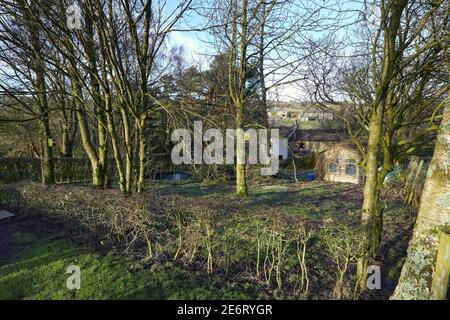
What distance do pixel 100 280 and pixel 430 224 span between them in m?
4.02

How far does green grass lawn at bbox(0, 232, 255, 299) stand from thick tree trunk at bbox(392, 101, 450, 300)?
5.94ft

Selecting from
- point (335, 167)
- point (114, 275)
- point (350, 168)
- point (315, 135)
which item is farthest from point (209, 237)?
point (315, 135)

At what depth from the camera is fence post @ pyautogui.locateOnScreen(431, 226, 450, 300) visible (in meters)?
2.23

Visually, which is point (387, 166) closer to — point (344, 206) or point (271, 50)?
point (344, 206)

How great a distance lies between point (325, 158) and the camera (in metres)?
16.6

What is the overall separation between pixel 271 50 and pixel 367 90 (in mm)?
3457

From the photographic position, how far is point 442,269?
7.43ft

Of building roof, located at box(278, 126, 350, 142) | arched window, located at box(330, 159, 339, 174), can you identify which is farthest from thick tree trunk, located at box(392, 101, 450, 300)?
building roof, located at box(278, 126, 350, 142)

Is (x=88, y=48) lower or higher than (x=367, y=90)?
higher

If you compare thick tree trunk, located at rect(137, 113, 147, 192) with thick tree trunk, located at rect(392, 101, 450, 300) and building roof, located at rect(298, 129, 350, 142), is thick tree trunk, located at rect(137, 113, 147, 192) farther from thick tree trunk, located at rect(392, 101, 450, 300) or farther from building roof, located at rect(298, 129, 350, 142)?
building roof, located at rect(298, 129, 350, 142)

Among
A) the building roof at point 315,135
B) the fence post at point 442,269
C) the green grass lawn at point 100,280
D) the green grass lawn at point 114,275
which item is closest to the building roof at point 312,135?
the building roof at point 315,135

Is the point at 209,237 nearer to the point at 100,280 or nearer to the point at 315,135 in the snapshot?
the point at 100,280

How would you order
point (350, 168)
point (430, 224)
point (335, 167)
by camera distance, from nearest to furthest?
1. point (430, 224)
2. point (350, 168)
3. point (335, 167)
